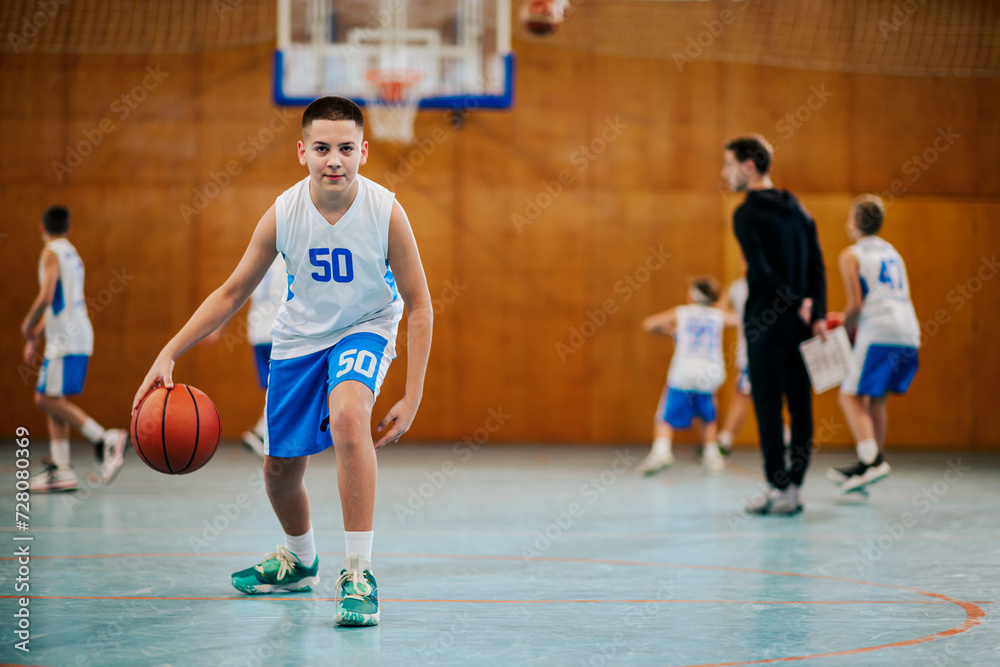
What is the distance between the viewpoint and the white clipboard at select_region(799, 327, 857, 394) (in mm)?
5461

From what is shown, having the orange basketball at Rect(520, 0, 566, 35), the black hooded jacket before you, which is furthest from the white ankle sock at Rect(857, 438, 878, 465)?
the orange basketball at Rect(520, 0, 566, 35)

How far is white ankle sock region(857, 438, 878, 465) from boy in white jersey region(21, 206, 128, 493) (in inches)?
189

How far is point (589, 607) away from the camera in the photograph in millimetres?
3320

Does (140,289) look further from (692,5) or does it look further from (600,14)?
(692,5)

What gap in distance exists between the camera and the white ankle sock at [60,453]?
21.4 ft

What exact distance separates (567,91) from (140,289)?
16.4 ft

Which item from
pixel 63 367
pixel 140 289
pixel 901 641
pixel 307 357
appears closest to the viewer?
pixel 901 641

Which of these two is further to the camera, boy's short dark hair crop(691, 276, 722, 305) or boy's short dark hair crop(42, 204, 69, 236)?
boy's short dark hair crop(691, 276, 722, 305)

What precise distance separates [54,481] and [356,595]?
415 centimetres

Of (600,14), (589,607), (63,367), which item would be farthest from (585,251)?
(589,607)

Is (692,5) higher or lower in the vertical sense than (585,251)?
higher

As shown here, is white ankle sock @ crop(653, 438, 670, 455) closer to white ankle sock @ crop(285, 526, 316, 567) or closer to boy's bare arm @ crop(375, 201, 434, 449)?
white ankle sock @ crop(285, 526, 316, 567)

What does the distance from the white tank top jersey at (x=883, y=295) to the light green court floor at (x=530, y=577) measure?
1.07 m

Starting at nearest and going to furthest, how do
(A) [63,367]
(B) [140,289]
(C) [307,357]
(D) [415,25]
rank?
(C) [307,357]
(A) [63,367]
(D) [415,25]
(B) [140,289]
